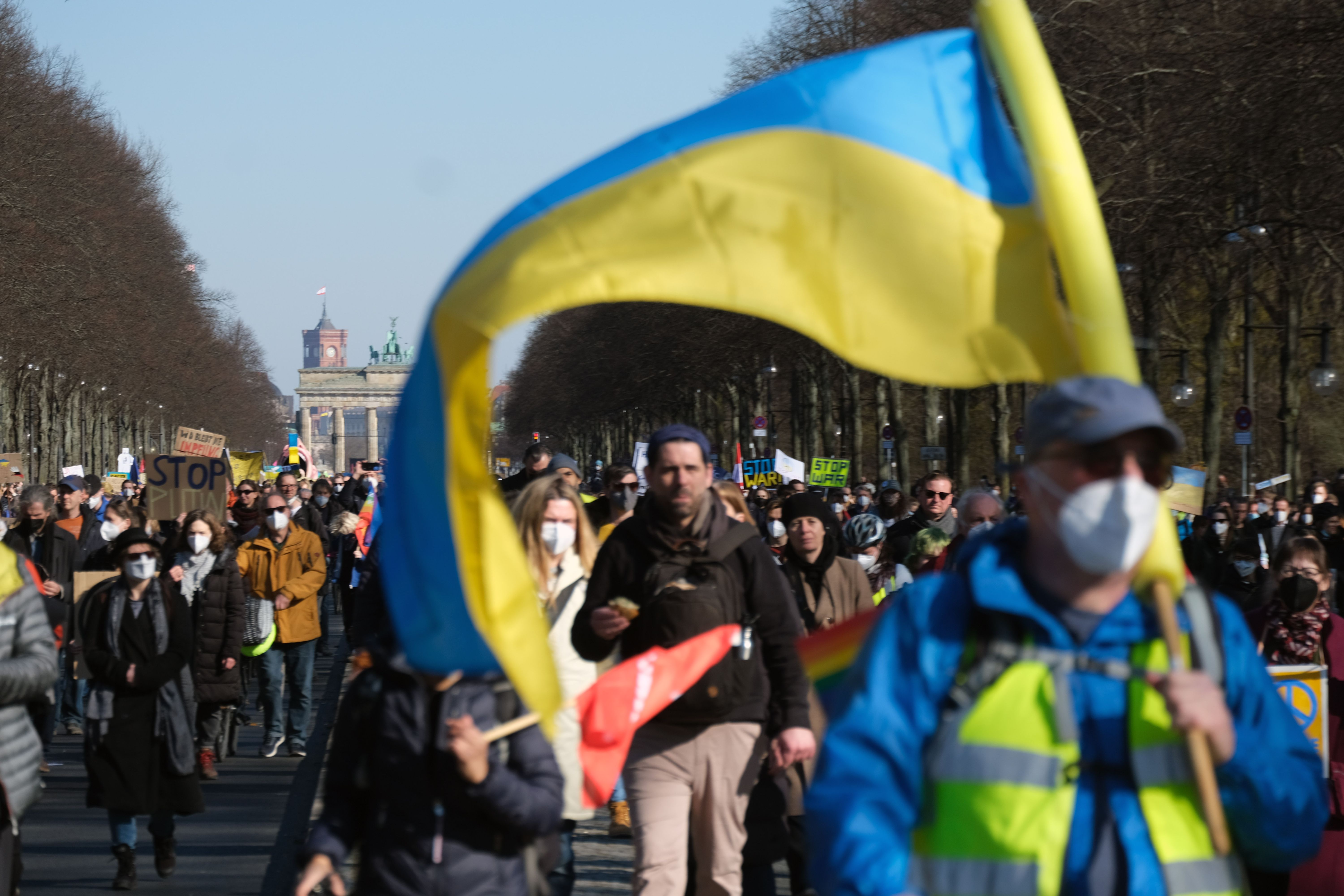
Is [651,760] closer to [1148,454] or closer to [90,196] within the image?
[1148,454]

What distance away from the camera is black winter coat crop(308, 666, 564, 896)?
169 inches

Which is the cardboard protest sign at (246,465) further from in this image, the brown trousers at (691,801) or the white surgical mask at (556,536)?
the brown trousers at (691,801)

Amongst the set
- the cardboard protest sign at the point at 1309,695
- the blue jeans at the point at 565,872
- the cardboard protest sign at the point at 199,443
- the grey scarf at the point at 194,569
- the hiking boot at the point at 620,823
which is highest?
the cardboard protest sign at the point at 199,443

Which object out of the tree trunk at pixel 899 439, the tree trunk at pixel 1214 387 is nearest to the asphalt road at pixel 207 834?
the tree trunk at pixel 1214 387

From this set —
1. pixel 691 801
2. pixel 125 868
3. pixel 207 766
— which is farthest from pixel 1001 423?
pixel 691 801

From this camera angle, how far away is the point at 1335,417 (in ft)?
159

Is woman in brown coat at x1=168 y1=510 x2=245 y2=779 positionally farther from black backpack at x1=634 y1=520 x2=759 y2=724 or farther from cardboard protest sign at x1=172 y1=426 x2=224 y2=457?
cardboard protest sign at x1=172 y1=426 x2=224 y2=457

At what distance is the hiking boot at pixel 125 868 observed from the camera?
28.9 ft

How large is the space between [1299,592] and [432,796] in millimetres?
3473

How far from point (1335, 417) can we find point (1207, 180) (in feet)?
95.4

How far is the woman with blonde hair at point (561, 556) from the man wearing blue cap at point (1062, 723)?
3.47m

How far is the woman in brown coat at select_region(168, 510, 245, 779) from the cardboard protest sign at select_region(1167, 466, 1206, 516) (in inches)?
299

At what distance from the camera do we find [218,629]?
1172cm

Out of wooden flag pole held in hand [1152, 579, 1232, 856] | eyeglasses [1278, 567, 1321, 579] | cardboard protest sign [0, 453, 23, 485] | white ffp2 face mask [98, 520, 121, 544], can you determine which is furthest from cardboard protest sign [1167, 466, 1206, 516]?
cardboard protest sign [0, 453, 23, 485]
